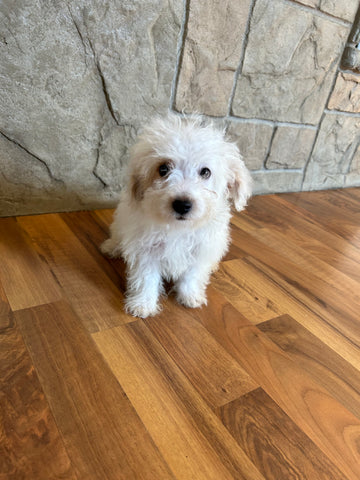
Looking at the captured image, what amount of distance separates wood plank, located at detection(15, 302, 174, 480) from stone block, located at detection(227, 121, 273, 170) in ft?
6.06

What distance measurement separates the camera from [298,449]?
104 cm

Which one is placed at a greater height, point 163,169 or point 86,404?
point 163,169

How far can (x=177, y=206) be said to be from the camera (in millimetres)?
1232

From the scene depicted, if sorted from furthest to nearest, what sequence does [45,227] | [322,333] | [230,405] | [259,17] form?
[259,17], [45,227], [322,333], [230,405]

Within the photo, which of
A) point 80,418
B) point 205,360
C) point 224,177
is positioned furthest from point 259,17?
point 80,418

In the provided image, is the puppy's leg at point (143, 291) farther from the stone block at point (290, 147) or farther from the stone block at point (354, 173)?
the stone block at point (354, 173)

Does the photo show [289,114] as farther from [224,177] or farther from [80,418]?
[80,418]

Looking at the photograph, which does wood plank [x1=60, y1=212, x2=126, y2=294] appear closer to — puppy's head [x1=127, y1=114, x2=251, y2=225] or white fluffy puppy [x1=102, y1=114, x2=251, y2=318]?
white fluffy puppy [x1=102, y1=114, x2=251, y2=318]

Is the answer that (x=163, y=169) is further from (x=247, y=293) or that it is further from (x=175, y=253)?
(x=247, y=293)

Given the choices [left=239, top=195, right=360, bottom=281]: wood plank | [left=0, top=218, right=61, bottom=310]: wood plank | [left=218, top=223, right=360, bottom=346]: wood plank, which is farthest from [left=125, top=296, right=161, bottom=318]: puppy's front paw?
[left=239, top=195, right=360, bottom=281]: wood plank

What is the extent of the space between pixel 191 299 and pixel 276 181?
190 cm

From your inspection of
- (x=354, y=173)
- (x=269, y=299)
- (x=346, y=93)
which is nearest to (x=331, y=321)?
(x=269, y=299)

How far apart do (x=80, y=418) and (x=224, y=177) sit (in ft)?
3.31

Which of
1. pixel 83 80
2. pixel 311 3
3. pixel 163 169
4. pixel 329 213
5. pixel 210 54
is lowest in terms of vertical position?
pixel 329 213
